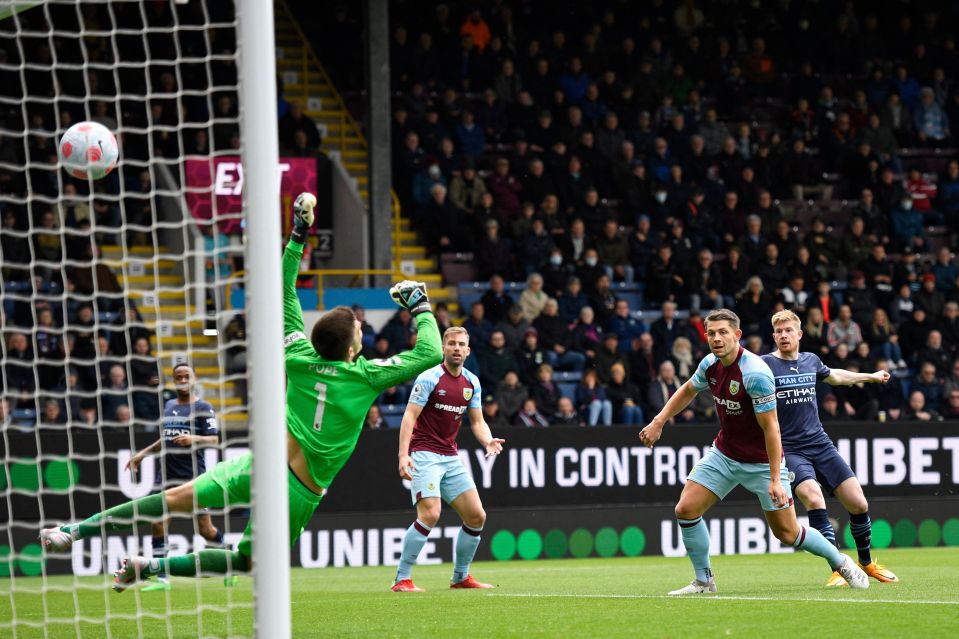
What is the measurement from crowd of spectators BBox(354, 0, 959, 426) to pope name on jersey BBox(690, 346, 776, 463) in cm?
709

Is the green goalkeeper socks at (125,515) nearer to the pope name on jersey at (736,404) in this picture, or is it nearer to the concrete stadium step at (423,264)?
the pope name on jersey at (736,404)

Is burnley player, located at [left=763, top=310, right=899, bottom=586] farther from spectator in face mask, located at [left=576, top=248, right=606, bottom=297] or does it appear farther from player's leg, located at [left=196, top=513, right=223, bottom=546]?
spectator in face mask, located at [left=576, top=248, right=606, bottom=297]

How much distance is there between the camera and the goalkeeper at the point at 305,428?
7379mm

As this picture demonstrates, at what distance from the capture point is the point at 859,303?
1978cm

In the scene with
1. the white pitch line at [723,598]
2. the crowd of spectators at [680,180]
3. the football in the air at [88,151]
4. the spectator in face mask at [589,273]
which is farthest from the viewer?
the spectator in face mask at [589,273]

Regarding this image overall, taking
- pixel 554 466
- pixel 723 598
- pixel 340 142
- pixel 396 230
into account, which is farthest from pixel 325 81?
pixel 723 598

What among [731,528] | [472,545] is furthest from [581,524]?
[472,545]

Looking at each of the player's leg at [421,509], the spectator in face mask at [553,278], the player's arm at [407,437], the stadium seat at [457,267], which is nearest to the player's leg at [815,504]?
the player's leg at [421,509]

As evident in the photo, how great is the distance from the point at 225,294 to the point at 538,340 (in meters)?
4.16

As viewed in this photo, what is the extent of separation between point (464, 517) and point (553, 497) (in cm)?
482

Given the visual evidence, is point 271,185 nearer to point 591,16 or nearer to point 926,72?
point 591,16

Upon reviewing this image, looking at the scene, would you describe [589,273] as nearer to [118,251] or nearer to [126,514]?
[118,251]

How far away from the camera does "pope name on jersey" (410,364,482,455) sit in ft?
37.6

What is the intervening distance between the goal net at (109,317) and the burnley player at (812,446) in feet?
13.9
